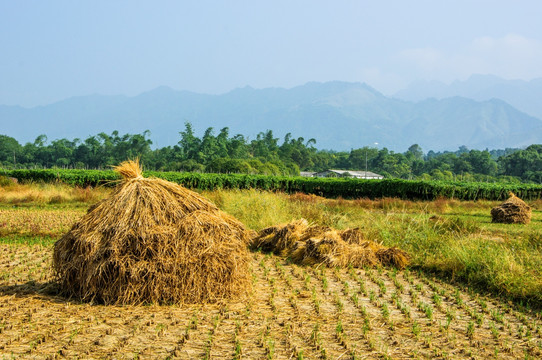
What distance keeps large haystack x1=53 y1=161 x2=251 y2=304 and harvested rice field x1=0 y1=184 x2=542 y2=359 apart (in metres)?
0.25

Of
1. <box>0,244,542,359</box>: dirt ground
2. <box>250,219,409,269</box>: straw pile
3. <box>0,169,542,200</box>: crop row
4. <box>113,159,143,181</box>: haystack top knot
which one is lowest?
<box>0,244,542,359</box>: dirt ground

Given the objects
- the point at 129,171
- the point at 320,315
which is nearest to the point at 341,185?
the point at 129,171

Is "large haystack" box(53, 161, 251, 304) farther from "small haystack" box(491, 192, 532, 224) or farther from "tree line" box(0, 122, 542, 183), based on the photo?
"tree line" box(0, 122, 542, 183)

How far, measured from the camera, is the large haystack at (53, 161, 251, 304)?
7660 millimetres

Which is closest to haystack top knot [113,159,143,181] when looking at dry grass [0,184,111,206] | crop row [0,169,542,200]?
dry grass [0,184,111,206]

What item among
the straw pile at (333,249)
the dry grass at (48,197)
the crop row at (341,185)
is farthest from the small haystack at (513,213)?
the dry grass at (48,197)

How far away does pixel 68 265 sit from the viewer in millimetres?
7879

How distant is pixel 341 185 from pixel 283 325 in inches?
1156

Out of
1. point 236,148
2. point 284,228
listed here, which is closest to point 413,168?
point 236,148

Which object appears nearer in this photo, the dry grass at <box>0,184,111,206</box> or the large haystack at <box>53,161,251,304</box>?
the large haystack at <box>53,161,251,304</box>

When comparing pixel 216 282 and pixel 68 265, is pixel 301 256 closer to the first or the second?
pixel 216 282

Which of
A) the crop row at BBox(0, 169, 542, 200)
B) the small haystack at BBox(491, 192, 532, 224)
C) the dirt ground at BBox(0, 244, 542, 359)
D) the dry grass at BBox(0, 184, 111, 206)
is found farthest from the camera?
the crop row at BBox(0, 169, 542, 200)

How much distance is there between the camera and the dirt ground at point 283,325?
604 cm

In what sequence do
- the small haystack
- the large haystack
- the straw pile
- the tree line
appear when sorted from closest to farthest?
1. the large haystack
2. the straw pile
3. the small haystack
4. the tree line
